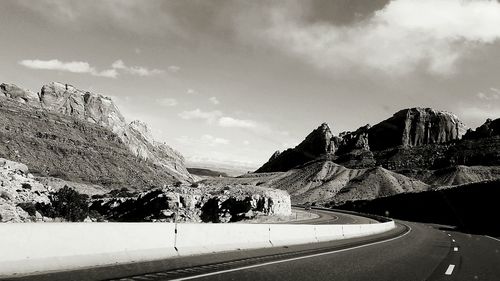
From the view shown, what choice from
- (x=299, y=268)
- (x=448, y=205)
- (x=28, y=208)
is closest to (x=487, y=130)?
(x=448, y=205)

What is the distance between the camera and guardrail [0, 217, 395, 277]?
26.7 feet

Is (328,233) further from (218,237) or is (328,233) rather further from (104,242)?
(104,242)

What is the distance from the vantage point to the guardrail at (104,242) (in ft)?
26.7

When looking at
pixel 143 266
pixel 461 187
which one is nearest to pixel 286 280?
pixel 143 266

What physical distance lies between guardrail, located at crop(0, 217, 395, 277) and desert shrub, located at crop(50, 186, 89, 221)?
46.9 metres

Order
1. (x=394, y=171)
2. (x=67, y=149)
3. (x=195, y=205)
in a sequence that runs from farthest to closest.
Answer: (x=394, y=171)
(x=67, y=149)
(x=195, y=205)

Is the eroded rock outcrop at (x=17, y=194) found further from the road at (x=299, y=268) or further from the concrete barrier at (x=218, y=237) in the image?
the road at (x=299, y=268)

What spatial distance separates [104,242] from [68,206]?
52819mm

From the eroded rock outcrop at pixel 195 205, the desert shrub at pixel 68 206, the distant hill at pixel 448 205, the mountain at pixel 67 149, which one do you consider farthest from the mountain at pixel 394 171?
the desert shrub at pixel 68 206

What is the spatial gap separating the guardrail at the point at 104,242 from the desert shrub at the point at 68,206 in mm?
46853

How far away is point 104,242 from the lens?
9977 millimetres

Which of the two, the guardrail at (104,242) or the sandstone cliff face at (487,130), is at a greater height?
the sandstone cliff face at (487,130)

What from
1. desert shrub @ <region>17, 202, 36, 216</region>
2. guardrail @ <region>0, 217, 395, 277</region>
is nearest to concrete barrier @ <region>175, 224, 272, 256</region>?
guardrail @ <region>0, 217, 395, 277</region>

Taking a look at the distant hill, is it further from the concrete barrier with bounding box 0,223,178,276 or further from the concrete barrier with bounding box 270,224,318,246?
the concrete barrier with bounding box 0,223,178,276
